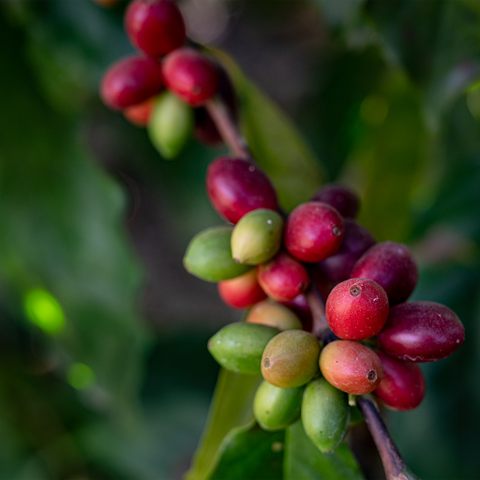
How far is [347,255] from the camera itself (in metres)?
0.51

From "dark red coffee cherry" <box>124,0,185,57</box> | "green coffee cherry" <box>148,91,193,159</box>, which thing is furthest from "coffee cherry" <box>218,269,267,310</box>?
"dark red coffee cherry" <box>124,0,185,57</box>

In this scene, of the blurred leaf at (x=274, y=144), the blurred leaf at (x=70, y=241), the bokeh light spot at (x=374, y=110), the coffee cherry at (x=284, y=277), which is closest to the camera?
the coffee cherry at (x=284, y=277)

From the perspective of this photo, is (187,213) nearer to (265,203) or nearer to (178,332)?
(178,332)

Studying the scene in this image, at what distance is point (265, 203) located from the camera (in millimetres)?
518

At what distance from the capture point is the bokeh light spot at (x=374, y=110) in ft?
3.98

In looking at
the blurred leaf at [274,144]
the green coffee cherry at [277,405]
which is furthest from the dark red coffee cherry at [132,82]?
the green coffee cherry at [277,405]

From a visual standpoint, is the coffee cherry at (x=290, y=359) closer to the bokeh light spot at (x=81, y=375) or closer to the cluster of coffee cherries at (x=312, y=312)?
the cluster of coffee cherries at (x=312, y=312)

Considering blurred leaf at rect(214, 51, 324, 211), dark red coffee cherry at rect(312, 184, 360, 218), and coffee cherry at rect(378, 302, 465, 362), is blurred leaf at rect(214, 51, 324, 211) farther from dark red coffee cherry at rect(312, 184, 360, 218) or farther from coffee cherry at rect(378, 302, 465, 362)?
coffee cherry at rect(378, 302, 465, 362)

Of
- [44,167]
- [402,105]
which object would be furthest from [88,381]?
[402,105]

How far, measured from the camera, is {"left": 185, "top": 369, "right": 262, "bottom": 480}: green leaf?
0.61 metres

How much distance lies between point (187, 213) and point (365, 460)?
0.82 m

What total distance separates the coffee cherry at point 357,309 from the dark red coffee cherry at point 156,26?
427 mm

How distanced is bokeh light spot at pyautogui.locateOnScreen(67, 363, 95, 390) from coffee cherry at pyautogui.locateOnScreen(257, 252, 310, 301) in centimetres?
68

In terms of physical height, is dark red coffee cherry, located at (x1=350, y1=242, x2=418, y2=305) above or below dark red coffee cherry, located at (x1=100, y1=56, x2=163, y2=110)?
below
